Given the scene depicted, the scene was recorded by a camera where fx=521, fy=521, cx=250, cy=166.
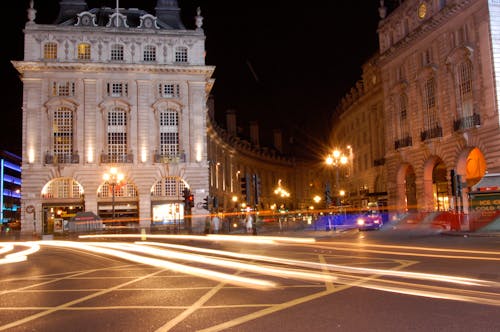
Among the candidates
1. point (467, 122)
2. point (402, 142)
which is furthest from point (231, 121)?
point (467, 122)

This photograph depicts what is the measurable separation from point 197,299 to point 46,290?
14.0ft

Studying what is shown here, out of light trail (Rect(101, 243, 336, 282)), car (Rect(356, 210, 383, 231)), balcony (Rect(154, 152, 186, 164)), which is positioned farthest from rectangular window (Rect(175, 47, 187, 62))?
light trail (Rect(101, 243, 336, 282))

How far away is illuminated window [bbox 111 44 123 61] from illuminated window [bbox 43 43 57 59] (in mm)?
6083

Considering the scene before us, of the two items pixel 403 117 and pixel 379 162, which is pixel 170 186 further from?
pixel 403 117

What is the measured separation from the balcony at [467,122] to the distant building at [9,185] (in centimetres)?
8982

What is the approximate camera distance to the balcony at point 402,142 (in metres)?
48.5

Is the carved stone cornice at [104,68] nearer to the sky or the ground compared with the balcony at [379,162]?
nearer to the sky

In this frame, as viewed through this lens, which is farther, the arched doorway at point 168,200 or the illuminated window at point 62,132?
the arched doorway at point 168,200

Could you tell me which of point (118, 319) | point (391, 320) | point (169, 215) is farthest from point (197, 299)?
point (169, 215)

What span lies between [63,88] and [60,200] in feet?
39.9

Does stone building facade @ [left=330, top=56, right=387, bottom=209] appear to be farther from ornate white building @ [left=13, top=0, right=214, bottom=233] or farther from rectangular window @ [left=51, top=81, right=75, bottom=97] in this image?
Result: rectangular window @ [left=51, top=81, right=75, bottom=97]

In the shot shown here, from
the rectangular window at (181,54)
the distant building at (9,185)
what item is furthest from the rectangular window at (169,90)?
the distant building at (9,185)

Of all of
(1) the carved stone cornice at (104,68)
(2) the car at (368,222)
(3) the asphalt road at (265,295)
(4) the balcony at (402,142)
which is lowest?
(3) the asphalt road at (265,295)

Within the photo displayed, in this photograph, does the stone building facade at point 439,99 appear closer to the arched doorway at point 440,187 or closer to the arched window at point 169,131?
the arched doorway at point 440,187
